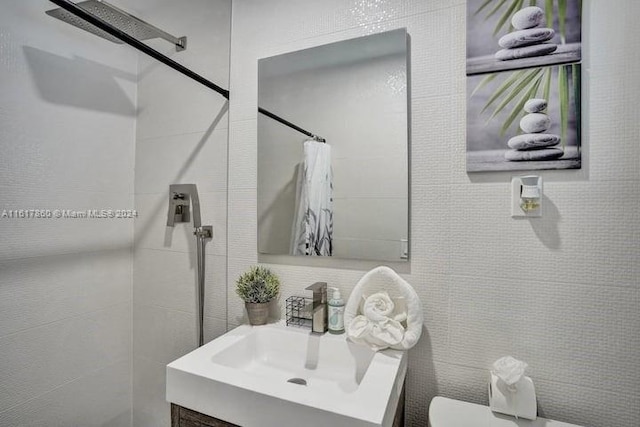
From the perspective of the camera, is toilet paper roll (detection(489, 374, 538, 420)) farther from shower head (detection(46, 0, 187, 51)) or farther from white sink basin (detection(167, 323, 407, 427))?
shower head (detection(46, 0, 187, 51))

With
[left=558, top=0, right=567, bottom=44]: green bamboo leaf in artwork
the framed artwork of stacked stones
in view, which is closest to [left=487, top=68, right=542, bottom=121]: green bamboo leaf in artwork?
the framed artwork of stacked stones

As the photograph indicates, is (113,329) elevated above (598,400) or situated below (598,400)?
above

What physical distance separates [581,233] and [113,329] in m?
1.57

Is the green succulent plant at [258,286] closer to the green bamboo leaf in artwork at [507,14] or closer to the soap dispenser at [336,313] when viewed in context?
the soap dispenser at [336,313]

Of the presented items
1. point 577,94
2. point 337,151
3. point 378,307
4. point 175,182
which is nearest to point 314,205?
point 337,151

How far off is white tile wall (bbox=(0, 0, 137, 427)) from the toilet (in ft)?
3.64

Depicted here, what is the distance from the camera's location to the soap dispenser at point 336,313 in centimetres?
116

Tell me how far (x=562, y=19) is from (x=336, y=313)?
118cm

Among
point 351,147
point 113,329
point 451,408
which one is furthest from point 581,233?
point 113,329

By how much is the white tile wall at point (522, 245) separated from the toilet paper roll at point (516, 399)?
0.10 m

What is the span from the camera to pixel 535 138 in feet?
3.17

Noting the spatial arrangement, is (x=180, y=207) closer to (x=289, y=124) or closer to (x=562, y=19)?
(x=289, y=124)

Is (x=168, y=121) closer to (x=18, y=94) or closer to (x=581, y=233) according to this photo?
(x=18, y=94)

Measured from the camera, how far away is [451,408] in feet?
3.13
